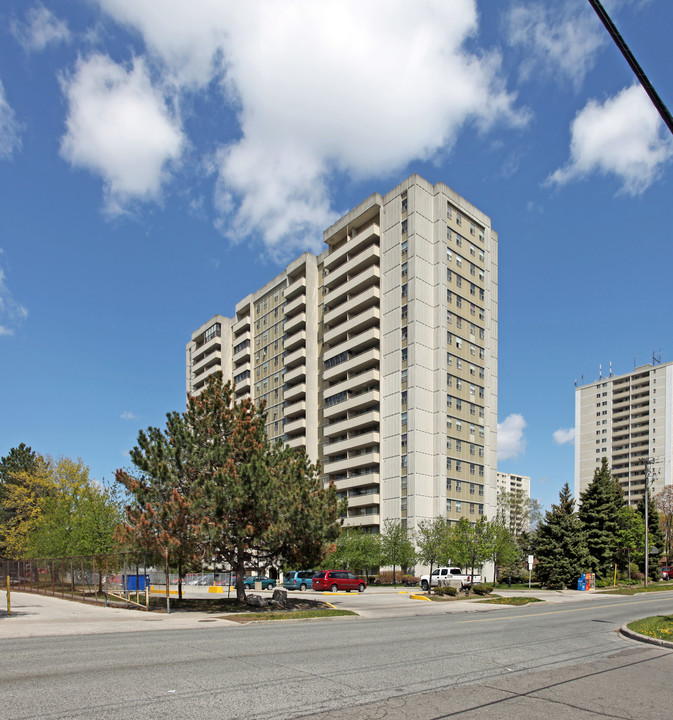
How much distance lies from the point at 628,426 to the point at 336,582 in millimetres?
131659

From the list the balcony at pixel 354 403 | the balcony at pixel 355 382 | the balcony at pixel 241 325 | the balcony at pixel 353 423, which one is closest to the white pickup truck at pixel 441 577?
the balcony at pixel 353 423

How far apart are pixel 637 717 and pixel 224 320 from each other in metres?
106

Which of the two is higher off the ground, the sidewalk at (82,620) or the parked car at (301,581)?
the sidewalk at (82,620)

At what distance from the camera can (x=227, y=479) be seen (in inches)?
1053

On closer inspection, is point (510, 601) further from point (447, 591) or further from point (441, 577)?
point (441, 577)

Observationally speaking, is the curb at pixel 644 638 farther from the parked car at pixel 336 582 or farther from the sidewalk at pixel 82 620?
the parked car at pixel 336 582

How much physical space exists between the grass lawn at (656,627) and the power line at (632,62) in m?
14.6

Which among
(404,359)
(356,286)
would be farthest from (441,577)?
(356,286)

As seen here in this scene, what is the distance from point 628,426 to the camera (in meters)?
157

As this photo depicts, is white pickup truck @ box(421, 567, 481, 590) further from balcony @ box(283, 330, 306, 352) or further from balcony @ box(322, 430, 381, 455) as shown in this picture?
balcony @ box(283, 330, 306, 352)

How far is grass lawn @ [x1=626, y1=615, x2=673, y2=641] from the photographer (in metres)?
17.4

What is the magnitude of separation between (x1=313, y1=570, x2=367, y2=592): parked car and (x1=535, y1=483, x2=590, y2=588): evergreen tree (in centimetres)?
1844

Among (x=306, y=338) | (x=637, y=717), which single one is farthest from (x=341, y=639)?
(x=306, y=338)

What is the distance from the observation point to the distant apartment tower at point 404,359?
68000mm
